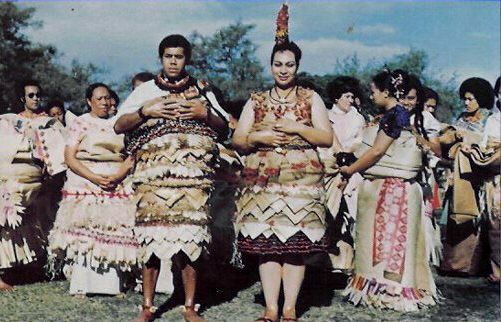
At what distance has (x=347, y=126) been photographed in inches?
265

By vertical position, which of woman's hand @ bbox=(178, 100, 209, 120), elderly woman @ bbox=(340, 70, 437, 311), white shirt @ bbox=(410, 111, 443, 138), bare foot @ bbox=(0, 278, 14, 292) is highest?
white shirt @ bbox=(410, 111, 443, 138)

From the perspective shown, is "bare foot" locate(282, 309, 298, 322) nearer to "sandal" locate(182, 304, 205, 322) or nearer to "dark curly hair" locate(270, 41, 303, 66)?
"sandal" locate(182, 304, 205, 322)

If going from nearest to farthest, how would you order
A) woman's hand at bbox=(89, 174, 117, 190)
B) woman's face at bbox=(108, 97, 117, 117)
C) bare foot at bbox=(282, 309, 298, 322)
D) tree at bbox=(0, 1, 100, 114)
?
bare foot at bbox=(282, 309, 298, 322) < woman's hand at bbox=(89, 174, 117, 190) < woman's face at bbox=(108, 97, 117, 117) < tree at bbox=(0, 1, 100, 114)

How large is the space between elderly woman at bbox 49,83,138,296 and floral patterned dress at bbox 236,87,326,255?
147cm

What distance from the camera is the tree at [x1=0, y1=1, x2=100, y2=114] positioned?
98.3 ft

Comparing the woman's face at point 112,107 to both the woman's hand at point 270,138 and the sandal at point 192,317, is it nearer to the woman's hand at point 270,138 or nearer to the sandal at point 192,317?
the woman's hand at point 270,138

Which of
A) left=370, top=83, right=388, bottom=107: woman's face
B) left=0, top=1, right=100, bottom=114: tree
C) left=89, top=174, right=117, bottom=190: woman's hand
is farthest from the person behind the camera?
left=0, top=1, right=100, bottom=114: tree

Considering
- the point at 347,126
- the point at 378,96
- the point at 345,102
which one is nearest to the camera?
the point at 378,96

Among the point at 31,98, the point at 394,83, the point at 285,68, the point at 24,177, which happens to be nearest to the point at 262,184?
the point at 285,68

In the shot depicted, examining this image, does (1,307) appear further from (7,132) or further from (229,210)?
(229,210)

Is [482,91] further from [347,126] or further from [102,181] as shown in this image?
[102,181]

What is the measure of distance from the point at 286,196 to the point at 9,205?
2735mm

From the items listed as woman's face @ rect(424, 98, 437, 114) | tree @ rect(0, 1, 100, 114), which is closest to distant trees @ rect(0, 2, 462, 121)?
tree @ rect(0, 1, 100, 114)

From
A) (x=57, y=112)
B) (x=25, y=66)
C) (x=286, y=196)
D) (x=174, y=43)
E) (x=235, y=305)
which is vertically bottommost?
(x=235, y=305)
